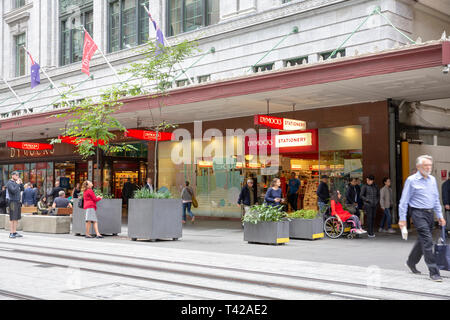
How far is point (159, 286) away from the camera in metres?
7.84

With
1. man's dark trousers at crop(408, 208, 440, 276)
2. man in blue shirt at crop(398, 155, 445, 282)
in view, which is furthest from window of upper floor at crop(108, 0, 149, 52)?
man's dark trousers at crop(408, 208, 440, 276)

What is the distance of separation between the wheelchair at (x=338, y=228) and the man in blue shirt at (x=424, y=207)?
687 centimetres

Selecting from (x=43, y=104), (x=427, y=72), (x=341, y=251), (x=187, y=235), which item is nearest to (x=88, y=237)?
(x=187, y=235)

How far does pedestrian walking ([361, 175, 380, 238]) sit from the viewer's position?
1585 cm

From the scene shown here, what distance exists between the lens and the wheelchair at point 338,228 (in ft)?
50.4

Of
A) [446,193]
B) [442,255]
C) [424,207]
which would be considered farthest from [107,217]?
[442,255]

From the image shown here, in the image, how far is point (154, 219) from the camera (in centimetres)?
1482

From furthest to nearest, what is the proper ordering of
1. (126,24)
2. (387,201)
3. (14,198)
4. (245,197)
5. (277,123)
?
(126,24) → (245,197) → (277,123) → (387,201) → (14,198)

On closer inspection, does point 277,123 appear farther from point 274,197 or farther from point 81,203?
point 81,203

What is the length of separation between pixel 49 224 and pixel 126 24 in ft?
51.7

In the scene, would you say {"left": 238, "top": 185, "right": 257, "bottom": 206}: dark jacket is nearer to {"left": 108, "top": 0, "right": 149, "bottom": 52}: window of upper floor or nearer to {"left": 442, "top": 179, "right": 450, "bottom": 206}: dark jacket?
{"left": 442, "top": 179, "right": 450, "bottom": 206}: dark jacket

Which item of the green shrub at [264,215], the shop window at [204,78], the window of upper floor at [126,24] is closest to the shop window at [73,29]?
the window of upper floor at [126,24]
